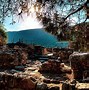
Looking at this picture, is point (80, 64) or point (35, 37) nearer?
point (80, 64)

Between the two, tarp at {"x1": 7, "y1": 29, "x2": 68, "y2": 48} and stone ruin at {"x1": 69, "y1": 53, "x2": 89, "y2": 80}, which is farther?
tarp at {"x1": 7, "y1": 29, "x2": 68, "y2": 48}

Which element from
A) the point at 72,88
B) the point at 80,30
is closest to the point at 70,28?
the point at 80,30

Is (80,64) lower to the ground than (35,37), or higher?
lower

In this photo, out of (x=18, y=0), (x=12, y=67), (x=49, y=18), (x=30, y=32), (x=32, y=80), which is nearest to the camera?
(x=18, y=0)

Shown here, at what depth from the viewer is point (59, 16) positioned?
8266 mm

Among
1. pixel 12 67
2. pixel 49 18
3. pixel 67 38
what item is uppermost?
pixel 49 18

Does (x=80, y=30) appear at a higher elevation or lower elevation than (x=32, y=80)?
higher

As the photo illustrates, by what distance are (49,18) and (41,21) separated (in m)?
0.29

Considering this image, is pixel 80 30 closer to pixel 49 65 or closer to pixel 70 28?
pixel 70 28

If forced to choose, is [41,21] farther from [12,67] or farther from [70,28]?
[12,67]

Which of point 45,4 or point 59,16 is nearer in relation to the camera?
point 45,4

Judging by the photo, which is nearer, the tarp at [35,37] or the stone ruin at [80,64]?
the stone ruin at [80,64]

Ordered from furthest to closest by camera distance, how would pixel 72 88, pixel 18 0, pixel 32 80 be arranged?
pixel 32 80 < pixel 72 88 < pixel 18 0

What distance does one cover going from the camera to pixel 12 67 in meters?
20.0
